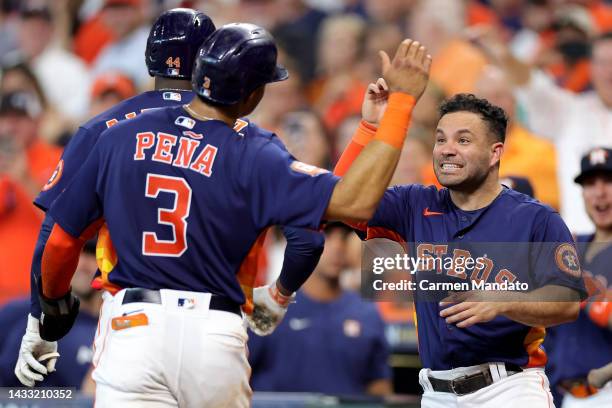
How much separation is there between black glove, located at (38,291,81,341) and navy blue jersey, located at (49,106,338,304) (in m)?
0.66

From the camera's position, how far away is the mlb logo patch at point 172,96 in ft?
15.9

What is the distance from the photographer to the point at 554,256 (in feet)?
Result: 14.9

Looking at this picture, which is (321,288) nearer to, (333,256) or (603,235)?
(333,256)

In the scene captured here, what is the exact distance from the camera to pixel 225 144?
3.92 metres

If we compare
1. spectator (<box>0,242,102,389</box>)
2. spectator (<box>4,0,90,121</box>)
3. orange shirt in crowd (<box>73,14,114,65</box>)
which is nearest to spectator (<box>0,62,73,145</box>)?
spectator (<box>4,0,90,121</box>)

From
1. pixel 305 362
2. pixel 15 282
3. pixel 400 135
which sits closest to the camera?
pixel 400 135

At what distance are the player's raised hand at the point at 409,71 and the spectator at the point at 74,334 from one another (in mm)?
4106

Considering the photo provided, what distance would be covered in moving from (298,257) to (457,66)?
511cm

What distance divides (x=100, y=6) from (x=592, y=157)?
272 inches

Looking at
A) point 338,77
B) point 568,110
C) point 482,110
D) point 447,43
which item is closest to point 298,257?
point 482,110

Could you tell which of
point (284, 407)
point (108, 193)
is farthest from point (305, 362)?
point (108, 193)

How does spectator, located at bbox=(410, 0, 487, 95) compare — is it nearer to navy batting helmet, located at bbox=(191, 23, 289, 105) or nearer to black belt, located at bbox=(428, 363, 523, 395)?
black belt, located at bbox=(428, 363, 523, 395)

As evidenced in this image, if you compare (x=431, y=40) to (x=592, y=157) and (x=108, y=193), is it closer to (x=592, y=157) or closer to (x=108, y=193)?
(x=592, y=157)

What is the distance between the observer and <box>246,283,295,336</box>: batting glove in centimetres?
520
